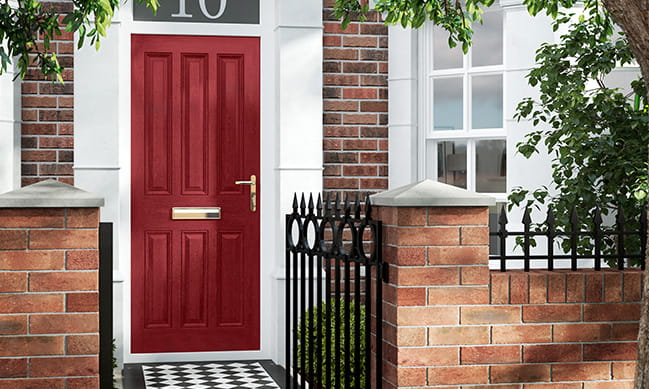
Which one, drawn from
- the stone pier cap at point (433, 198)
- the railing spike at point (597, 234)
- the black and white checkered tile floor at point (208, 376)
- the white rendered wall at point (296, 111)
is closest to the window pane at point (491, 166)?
the white rendered wall at point (296, 111)

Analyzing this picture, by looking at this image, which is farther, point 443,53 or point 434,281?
point 443,53

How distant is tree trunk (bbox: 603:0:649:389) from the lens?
9.68ft

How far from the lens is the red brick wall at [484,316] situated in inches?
146

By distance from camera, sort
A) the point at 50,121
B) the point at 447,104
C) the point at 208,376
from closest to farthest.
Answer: the point at 208,376, the point at 50,121, the point at 447,104

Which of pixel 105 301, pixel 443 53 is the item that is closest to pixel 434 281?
pixel 105 301

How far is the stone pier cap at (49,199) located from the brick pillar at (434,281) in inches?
50.1

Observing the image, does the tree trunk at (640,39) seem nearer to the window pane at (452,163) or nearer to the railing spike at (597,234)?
the railing spike at (597,234)

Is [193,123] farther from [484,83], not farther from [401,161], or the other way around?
[484,83]

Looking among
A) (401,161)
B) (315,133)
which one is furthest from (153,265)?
(401,161)

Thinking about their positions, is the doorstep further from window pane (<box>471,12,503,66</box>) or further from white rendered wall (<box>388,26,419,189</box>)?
window pane (<box>471,12,503,66</box>)

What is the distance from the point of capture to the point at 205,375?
6371 millimetres

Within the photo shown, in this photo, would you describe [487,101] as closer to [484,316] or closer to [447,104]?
[447,104]

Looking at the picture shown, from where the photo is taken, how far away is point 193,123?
681 cm

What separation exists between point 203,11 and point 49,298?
345 cm
